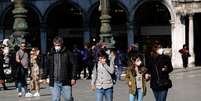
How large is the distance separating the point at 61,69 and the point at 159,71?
208 cm

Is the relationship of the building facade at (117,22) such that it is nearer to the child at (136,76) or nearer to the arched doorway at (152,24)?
the arched doorway at (152,24)

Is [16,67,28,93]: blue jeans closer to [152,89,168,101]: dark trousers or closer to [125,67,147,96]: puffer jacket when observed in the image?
[125,67,147,96]: puffer jacket

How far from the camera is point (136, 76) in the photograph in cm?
1439

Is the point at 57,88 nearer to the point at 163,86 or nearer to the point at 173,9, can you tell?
the point at 163,86

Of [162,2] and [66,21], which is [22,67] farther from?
[66,21]

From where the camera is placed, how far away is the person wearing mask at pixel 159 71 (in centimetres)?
1367

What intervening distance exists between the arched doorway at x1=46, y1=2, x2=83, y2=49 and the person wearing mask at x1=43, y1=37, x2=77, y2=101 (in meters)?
39.1

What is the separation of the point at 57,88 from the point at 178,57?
3442 centimetres

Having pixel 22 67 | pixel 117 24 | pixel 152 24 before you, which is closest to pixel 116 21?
pixel 117 24

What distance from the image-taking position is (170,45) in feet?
170

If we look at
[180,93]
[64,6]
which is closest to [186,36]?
[64,6]

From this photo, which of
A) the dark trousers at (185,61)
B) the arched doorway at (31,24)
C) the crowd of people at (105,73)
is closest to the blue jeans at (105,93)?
the crowd of people at (105,73)

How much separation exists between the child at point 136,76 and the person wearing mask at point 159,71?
1.78 feet

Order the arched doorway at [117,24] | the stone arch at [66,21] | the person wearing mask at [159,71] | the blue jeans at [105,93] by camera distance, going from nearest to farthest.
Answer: the person wearing mask at [159,71], the blue jeans at [105,93], the arched doorway at [117,24], the stone arch at [66,21]
